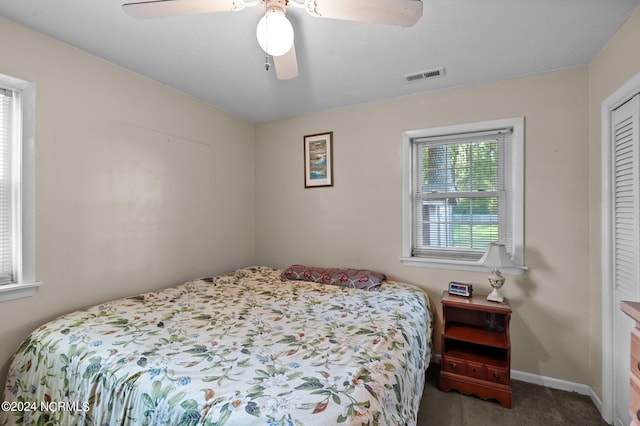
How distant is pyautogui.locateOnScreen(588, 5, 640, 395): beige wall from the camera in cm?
184

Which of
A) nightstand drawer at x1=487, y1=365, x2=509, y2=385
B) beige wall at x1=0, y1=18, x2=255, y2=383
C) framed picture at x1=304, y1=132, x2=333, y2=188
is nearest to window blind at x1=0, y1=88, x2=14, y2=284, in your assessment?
beige wall at x1=0, y1=18, x2=255, y2=383

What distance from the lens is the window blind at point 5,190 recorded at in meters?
1.76

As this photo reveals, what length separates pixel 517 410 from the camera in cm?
203

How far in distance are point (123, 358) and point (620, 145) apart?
3042 millimetres

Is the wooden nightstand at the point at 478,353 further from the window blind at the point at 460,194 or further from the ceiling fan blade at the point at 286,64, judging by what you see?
the ceiling fan blade at the point at 286,64

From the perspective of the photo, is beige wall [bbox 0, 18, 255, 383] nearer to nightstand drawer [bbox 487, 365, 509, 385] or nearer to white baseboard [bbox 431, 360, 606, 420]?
nightstand drawer [bbox 487, 365, 509, 385]

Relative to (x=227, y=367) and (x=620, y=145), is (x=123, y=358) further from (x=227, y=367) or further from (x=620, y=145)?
(x=620, y=145)

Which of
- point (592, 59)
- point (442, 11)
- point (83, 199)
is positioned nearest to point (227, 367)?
point (83, 199)

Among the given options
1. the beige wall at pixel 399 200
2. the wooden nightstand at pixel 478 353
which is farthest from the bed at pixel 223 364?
the beige wall at pixel 399 200

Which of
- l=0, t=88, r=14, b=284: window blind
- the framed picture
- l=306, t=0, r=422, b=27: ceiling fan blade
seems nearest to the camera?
l=306, t=0, r=422, b=27: ceiling fan blade

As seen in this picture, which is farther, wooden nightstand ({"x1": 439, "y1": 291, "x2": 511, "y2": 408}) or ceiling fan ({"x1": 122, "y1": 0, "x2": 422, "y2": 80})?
wooden nightstand ({"x1": 439, "y1": 291, "x2": 511, "y2": 408})

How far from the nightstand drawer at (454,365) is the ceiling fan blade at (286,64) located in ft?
7.51

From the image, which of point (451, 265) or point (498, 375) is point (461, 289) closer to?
point (451, 265)

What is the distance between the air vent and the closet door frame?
107 centimetres
